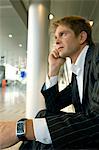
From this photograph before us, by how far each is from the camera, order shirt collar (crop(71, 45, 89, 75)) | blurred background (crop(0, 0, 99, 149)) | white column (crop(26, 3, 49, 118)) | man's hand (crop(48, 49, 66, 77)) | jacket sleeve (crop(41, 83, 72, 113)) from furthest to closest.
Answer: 1. blurred background (crop(0, 0, 99, 149))
2. white column (crop(26, 3, 49, 118))
3. man's hand (crop(48, 49, 66, 77))
4. jacket sleeve (crop(41, 83, 72, 113))
5. shirt collar (crop(71, 45, 89, 75))

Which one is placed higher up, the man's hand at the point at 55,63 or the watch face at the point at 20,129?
the man's hand at the point at 55,63

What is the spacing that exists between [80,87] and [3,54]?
1907cm

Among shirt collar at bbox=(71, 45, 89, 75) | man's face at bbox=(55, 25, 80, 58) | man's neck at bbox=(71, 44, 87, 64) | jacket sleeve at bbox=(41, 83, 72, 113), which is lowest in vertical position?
jacket sleeve at bbox=(41, 83, 72, 113)

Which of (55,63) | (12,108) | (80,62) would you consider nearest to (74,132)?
(80,62)

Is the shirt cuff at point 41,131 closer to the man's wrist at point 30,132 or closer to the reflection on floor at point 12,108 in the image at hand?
the man's wrist at point 30,132

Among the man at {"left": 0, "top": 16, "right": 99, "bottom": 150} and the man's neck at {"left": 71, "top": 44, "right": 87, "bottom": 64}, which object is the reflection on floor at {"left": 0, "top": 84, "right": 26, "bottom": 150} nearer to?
the man at {"left": 0, "top": 16, "right": 99, "bottom": 150}

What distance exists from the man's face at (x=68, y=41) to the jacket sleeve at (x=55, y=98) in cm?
26

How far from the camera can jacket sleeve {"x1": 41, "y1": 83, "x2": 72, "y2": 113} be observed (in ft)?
4.15

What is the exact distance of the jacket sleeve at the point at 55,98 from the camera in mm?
1264

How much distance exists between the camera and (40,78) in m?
4.62

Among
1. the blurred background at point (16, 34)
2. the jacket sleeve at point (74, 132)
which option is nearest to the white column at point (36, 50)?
the blurred background at point (16, 34)

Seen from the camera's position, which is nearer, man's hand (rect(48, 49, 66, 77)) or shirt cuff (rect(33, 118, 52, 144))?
shirt cuff (rect(33, 118, 52, 144))

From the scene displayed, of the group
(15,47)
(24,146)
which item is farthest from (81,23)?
(15,47)

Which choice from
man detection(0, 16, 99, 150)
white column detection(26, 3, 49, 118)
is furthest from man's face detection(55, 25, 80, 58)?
white column detection(26, 3, 49, 118)
